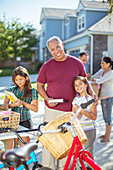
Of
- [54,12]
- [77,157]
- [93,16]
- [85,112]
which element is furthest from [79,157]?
[54,12]

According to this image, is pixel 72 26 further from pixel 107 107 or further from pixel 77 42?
pixel 107 107

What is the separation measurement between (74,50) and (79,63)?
21.7 m

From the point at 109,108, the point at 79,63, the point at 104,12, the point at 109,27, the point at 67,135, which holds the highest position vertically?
the point at 104,12

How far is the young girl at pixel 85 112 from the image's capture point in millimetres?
3213

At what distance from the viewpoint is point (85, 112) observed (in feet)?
10.4

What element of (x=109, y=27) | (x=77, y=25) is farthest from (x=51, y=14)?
(x=109, y=27)

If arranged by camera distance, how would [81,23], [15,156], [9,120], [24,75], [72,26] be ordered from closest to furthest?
[15,156] → [9,120] → [24,75] → [81,23] → [72,26]

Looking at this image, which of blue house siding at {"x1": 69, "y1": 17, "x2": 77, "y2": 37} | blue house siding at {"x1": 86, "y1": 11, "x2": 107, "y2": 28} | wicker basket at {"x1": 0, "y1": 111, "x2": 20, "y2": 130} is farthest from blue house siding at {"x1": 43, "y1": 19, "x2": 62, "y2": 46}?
wicker basket at {"x1": 0, "y1": 111, "x2": 20, "y2": 130}

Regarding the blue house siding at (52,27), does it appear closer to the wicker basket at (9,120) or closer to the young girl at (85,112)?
the young girl at (85,112)

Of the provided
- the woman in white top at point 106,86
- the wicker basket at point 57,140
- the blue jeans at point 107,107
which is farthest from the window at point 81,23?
the wicker basket at point 57,140

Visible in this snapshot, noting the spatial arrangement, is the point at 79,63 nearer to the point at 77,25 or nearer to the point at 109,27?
the point at 109,27

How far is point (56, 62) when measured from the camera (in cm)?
371

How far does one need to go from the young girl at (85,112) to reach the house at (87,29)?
13.1 metres

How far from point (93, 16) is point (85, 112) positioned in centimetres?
2123
